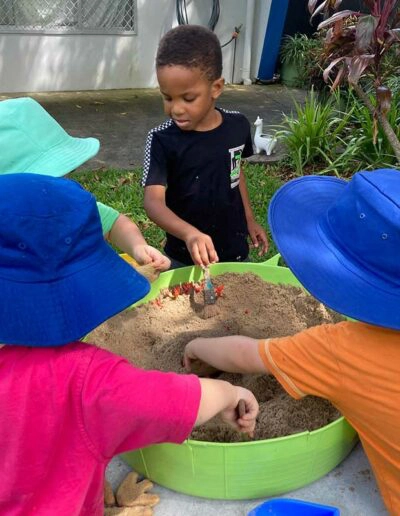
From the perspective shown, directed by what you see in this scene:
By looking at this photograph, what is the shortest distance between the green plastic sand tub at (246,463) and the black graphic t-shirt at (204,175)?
868 mm

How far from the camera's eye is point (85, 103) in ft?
18.4

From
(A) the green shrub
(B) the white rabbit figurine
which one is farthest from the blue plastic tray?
(B) the white rabbit figurine

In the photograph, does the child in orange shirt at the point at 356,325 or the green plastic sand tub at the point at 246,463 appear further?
the green plastic sand tub at the point at 246,463

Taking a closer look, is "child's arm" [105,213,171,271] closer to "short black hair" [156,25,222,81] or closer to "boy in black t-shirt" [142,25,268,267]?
"boy in black t-shirt" [142,25,268,267]

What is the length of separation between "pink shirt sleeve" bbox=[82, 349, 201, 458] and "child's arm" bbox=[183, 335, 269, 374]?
25cm

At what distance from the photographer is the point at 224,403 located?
932 millimetres

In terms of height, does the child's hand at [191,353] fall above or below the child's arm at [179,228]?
below

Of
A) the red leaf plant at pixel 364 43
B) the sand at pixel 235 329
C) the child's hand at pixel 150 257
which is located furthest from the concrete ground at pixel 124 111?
the child's hand at pixel 150 257

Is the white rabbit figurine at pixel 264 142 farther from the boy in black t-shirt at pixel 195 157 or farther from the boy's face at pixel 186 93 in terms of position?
the boy's face at pixel 186 93

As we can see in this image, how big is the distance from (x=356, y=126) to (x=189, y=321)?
9.46ft

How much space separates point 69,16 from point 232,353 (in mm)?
5790

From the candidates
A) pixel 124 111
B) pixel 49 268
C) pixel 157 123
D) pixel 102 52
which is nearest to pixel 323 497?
pixel 49 268

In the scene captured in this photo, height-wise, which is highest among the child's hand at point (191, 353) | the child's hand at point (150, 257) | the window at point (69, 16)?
the child's hand at point (150, 257)

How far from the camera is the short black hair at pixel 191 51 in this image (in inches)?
63.3
